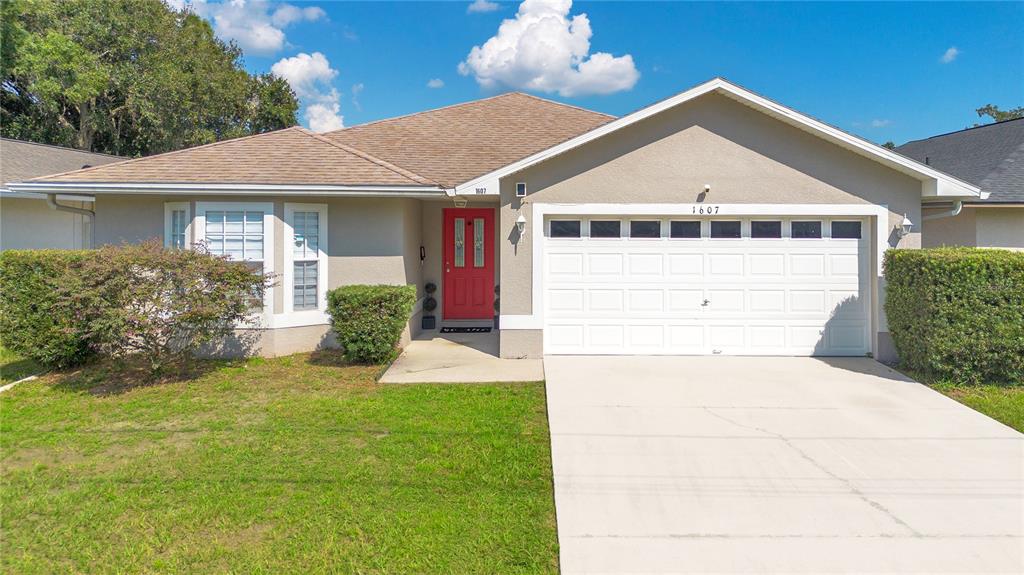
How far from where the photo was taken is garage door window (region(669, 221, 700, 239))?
8609mm

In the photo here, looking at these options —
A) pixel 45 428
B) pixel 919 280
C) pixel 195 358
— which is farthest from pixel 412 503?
pixel 919 280

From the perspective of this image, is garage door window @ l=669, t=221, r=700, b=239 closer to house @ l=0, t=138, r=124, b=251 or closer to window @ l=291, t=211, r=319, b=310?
window @ l=291, t=211, r=319, b=310

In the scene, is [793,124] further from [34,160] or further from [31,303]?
[34,160]

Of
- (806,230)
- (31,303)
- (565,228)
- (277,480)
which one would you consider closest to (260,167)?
(31,303)

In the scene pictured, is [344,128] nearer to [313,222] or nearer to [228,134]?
[313,222]

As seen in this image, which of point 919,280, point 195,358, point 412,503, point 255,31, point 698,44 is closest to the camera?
point 412,503

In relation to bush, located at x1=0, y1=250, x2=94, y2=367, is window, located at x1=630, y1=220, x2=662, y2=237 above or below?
above

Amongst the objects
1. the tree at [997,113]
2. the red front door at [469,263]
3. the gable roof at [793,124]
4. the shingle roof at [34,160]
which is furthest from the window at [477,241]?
the tree at [997,113]

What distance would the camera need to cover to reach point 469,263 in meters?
11.5

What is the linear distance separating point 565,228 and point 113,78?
2462 centimetres

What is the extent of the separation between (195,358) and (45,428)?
9.60ft

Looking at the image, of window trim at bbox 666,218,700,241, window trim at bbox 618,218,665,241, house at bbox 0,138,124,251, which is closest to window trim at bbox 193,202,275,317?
house at bbox 0,138,124,251

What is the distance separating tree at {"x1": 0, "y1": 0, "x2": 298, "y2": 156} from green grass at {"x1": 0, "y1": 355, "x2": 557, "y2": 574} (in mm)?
20883

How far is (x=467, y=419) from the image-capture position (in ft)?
18.4
